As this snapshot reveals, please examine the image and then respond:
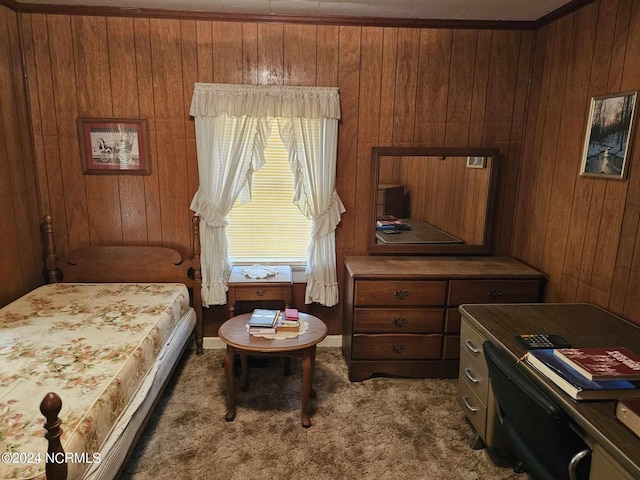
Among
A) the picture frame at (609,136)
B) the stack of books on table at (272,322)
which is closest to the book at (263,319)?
the stack of books on table at (272,322)

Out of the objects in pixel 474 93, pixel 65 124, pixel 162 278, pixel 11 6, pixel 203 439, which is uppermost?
pixel 11 6

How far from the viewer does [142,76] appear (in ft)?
9.88

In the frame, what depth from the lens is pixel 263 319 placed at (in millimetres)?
2592

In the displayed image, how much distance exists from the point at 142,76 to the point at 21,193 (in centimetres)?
118

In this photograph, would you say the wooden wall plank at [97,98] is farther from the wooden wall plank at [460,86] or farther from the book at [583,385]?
the book at [583,385]

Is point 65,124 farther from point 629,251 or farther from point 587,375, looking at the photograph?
point 629,251

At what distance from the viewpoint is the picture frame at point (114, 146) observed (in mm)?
3053

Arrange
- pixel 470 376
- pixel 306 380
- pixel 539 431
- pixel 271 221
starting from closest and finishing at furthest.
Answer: pixel 539 431, pixel 470 376, pixel 306 380, pixel 271 221

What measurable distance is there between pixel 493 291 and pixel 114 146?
9.56 feet

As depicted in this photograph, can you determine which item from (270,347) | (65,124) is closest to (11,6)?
(65,124)

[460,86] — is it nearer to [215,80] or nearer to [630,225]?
[630,225]

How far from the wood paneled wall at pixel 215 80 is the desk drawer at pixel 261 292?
2.08 feet

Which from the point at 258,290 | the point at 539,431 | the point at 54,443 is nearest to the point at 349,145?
the point at 258,290

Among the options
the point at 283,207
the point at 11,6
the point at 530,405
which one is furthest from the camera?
the point at 283,207
